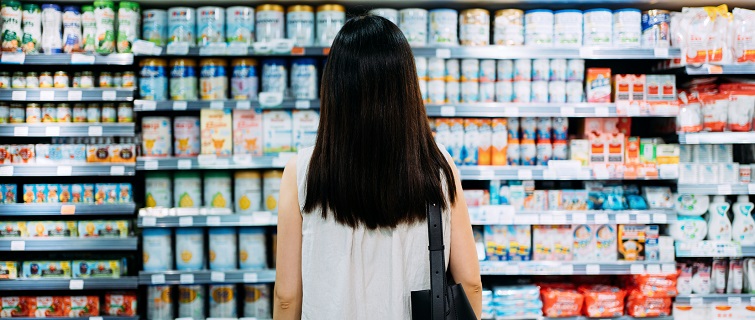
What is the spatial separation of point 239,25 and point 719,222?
9.99 feet

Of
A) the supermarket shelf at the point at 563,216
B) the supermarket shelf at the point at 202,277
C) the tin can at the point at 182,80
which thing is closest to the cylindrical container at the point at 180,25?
the tin can at the point at 182,80

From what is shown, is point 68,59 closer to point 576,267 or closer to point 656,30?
point 576,267

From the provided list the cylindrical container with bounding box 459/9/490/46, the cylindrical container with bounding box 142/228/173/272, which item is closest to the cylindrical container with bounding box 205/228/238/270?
the cylindrical container with bounding box 142/228/173/272

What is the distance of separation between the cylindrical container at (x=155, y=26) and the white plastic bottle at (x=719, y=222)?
11.1 ft

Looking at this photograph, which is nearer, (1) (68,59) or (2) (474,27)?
(1) (68,59)

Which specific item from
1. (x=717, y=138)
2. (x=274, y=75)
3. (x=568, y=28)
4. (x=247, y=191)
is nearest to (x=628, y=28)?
(x=568, y=28)

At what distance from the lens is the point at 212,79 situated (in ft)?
11.4

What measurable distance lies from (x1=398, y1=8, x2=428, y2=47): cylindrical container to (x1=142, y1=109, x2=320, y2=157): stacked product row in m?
0.71

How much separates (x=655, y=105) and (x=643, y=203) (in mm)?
586

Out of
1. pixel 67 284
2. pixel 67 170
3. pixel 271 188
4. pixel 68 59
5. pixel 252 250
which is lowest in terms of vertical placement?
pixel 67 284

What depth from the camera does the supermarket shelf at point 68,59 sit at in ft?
11.1

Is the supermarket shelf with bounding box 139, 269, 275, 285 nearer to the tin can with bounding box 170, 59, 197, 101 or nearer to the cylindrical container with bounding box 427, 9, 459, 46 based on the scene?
the tin can with bounding box 170, 59, 197, 101

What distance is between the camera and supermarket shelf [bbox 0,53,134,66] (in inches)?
133

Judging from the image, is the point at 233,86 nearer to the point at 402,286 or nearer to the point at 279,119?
the point at 279,119
